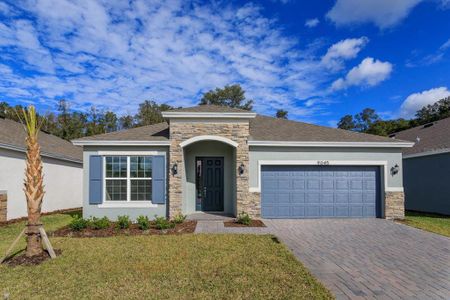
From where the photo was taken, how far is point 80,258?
250 inches

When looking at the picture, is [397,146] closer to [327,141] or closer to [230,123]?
[327,141]

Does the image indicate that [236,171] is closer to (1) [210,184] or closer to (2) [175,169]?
(1) [210,184]

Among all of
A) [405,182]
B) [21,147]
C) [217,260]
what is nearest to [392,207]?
[405,182]

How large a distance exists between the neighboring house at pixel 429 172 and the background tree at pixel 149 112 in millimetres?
29083

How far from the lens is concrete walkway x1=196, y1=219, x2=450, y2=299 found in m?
4.73

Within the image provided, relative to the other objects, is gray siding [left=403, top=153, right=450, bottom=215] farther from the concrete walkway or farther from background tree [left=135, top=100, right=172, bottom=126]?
background tree [left=135, top=100, right=172, bottom=126]

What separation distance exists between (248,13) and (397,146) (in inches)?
311

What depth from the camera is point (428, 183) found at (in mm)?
14320

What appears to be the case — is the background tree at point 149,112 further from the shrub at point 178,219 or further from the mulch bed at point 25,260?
the mulch bed at point 25,260

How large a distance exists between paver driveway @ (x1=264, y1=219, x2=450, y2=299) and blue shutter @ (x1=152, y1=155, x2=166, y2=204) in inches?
165

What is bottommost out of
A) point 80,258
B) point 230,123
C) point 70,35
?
point 80,258

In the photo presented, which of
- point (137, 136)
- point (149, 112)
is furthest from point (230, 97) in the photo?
point (137, 136)

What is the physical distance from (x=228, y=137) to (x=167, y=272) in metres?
6.37

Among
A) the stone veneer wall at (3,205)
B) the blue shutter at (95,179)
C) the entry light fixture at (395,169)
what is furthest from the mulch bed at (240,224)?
the stone veneer wall at (3,205)
